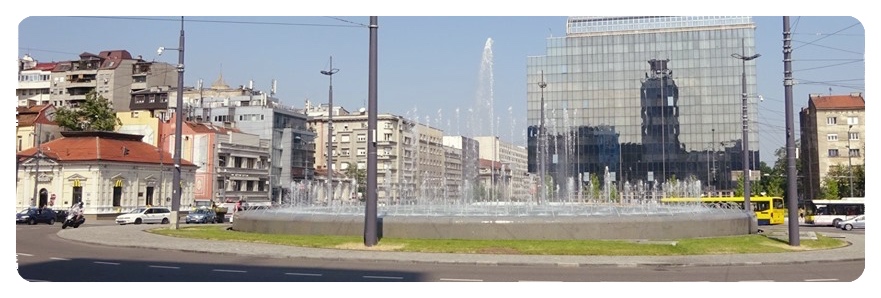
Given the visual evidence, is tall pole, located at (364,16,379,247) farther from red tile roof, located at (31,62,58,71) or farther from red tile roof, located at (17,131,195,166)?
red tile roof, located at (31,62,58,71)

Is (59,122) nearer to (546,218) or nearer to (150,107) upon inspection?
(150,107)

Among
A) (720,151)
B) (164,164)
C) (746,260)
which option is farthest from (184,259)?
(720,151)

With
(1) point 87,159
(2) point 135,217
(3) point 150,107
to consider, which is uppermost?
(3) point 150,107

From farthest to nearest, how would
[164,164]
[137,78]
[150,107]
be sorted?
[137,78], [150,107], [164,164]

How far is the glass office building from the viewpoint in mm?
108562

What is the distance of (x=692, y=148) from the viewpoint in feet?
362

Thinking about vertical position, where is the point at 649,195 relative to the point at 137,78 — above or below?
below

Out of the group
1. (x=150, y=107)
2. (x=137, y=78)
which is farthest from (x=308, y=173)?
(x=137, y=78)

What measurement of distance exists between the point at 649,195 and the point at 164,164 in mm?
65082

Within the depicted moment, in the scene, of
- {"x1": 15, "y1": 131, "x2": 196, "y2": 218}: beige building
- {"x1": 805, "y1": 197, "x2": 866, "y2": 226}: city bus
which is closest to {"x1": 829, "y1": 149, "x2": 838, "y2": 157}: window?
{"x1": 805, "y1": 197, "x2": 866, "y2": 226}: city bus

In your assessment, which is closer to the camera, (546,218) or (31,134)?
(546,218)

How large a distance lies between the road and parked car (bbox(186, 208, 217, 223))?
3170 centimetres

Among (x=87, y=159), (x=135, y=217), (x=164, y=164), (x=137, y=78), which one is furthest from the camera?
(x=137, y=78)

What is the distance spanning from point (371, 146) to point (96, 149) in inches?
1965
